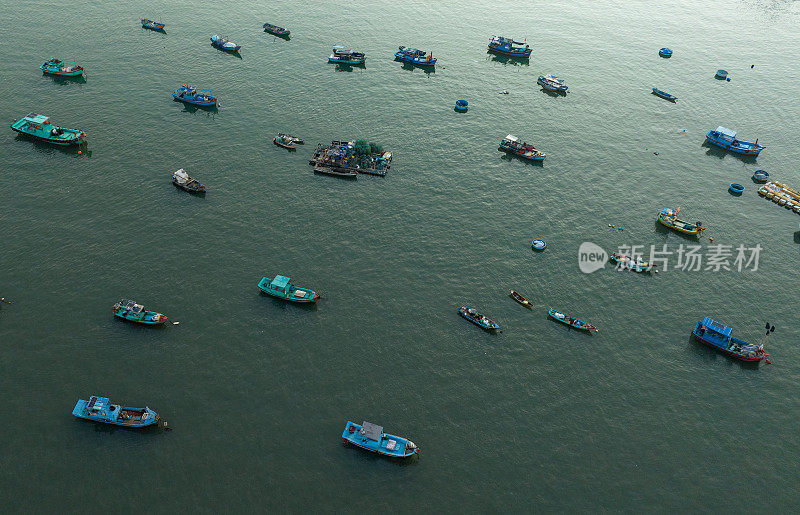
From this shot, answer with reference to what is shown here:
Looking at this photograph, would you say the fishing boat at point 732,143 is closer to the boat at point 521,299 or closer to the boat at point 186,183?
the boat at point 521,299

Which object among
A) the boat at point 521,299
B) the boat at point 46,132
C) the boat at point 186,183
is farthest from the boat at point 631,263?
the boat at point 46,132

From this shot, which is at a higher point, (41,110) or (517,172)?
(517,172)

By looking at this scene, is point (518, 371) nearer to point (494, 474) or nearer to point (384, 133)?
point (494, 474)

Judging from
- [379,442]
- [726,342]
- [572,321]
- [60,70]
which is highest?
[60,70]

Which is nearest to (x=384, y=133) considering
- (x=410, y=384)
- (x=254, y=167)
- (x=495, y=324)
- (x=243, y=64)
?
(x=254, y=167)

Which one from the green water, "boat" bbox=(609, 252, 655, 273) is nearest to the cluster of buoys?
the green water

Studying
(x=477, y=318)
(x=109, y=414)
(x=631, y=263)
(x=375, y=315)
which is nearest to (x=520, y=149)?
(x=631, y=263)

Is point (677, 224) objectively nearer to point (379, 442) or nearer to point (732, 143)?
point (732, 143)
